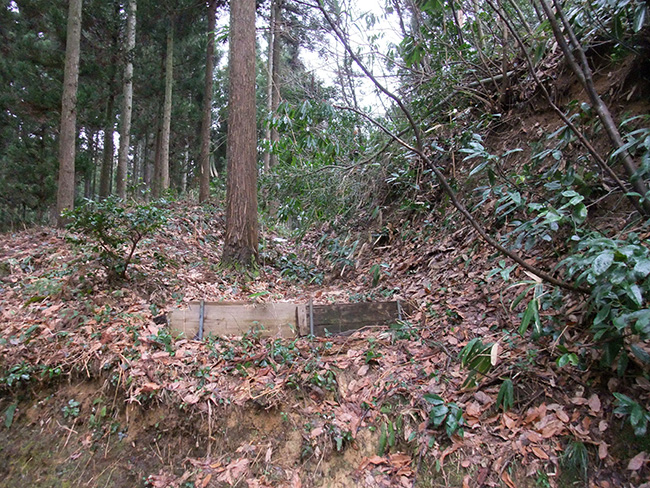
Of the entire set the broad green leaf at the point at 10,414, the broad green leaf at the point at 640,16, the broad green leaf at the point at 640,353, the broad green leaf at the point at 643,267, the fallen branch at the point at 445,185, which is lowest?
the broad green leaf at the point at 10,414

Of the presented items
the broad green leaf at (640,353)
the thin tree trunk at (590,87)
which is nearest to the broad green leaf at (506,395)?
the broad green leaf at (640,353)

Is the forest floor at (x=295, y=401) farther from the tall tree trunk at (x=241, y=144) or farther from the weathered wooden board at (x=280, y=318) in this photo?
the tall tree trunk at (x=241, y=144)

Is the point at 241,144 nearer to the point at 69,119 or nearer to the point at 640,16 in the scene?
the point at 69,119

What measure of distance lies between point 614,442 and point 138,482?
3125 mm

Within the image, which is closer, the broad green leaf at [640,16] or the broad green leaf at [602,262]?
the broad green leaf at [602,262]

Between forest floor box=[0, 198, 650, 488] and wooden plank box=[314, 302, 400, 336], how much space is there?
0.14m

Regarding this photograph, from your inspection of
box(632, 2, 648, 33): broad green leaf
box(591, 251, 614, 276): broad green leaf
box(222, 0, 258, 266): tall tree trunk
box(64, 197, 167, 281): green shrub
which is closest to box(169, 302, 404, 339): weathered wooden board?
box(64, 197, 167, 281): green shrub

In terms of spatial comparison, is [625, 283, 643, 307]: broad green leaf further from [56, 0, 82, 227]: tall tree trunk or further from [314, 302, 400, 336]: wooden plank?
[56, 0, 82, 227]: tall tree trunk

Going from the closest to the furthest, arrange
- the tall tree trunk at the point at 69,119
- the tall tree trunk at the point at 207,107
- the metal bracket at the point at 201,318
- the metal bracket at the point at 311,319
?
the metal bracket at the point at 201,318, the metal bracket at the point at 311,319, the tall tree trunk at the point at 69,119, the tall tree trunk at the point at 207,107

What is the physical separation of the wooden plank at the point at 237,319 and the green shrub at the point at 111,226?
1.00m

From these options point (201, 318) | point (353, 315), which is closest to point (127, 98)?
point (201, 318)

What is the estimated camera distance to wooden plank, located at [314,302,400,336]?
3656 mm

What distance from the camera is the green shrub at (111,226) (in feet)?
12.0

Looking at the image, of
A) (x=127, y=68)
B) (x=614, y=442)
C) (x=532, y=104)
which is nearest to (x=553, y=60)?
(x=532, y=104)
